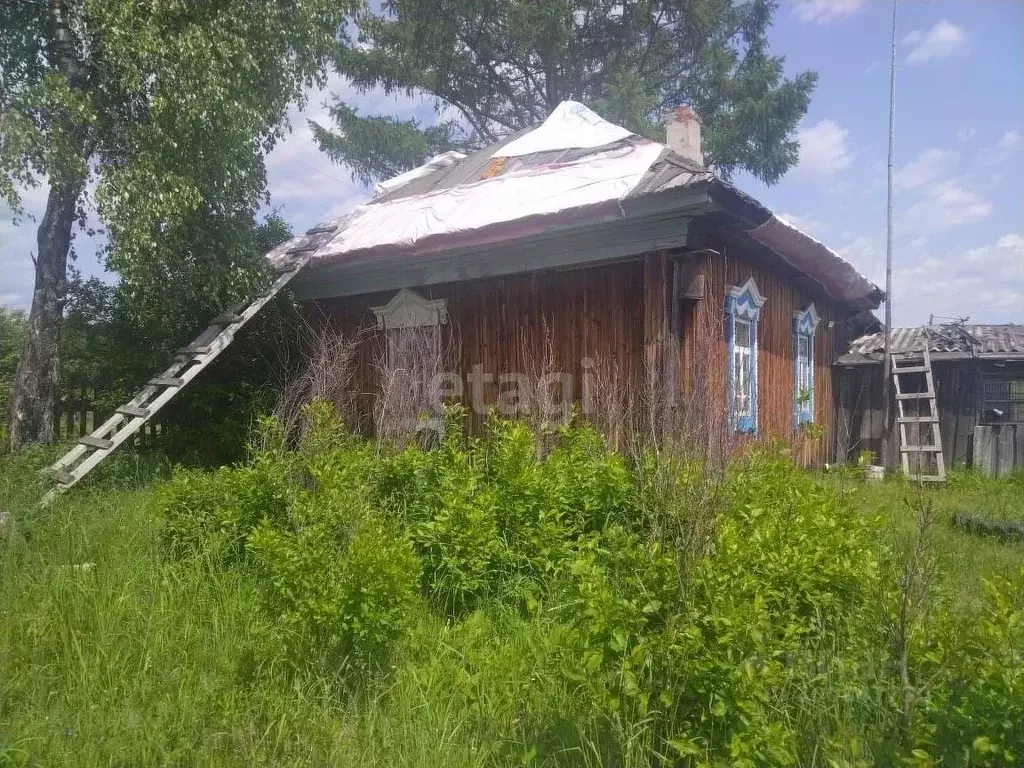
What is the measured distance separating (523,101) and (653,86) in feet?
11.3

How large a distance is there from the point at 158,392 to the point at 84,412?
2.07 m

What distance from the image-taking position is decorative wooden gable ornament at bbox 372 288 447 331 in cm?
822

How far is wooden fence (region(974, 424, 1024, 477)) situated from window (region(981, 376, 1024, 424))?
1002 mm

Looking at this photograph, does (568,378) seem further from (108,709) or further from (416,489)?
(108,709)

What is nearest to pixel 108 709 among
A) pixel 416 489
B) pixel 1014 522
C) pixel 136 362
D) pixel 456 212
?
pixel 416 489

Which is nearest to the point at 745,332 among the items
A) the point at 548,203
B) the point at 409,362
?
the point at 548,203

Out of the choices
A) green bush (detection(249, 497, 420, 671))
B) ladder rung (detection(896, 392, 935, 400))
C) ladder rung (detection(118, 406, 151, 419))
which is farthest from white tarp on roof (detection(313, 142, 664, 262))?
ladder rung (detection(896, 392, 935, 400))

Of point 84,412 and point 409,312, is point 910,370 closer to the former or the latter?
point 409,312

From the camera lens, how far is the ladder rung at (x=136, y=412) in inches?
262

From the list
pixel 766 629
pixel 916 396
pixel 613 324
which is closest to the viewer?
pixel 766 629

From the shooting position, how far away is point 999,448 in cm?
1079

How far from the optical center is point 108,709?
3.17 meters

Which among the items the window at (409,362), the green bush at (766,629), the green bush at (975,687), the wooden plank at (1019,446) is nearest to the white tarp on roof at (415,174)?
the window at (409,362)

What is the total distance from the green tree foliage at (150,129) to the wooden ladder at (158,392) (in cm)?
33
